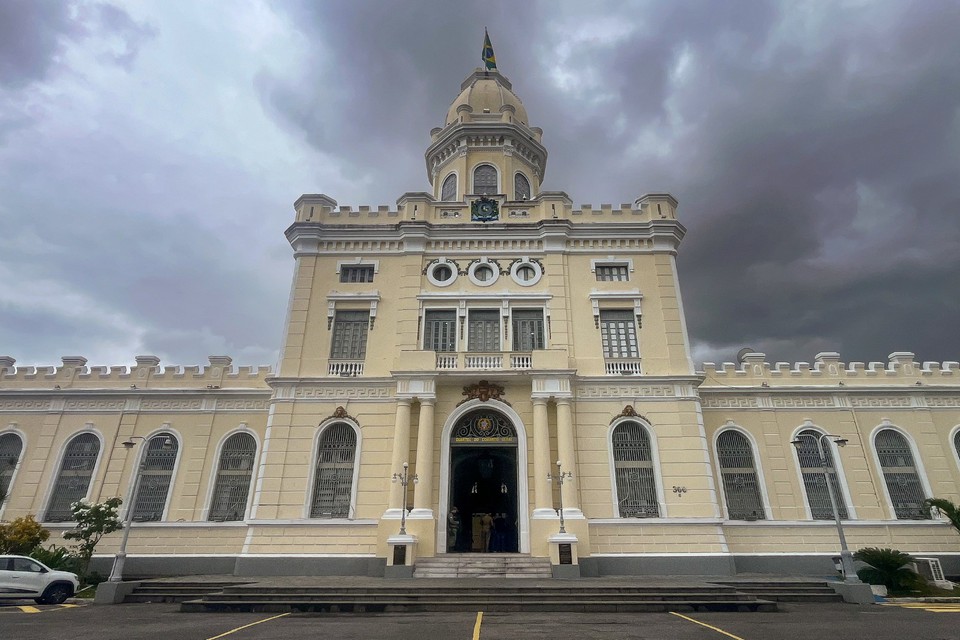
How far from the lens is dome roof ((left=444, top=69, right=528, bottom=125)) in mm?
26625

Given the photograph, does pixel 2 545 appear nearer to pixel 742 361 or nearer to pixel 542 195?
pixel 542 195

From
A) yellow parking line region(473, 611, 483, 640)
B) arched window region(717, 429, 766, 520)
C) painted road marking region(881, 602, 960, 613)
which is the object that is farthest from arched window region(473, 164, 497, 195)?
painted road marking region(881, 602, 960, 613)

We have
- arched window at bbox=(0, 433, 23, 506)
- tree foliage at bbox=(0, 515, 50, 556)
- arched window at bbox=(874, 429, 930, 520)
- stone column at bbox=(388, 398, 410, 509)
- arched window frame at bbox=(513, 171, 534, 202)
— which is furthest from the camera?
arched window frame at bbox=(513, 171, 534, 202)

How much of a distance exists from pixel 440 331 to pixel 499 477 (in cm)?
606

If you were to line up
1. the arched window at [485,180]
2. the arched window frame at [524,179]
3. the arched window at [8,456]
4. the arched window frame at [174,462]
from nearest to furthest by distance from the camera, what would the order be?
1. the arched window frame at [174,462]
2. the arched window at [8,456]
3. the arched window at [485,180]
4. the arched window frame at [524,179]

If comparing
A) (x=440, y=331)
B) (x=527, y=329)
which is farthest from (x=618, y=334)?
(x=440, y=331)

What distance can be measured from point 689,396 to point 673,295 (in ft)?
13.3

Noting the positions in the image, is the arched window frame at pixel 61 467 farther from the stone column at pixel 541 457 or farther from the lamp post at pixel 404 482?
the stone column at pixel 541 457

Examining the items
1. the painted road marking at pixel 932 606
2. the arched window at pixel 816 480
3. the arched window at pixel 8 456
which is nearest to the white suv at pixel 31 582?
the arched window at pixel 8 456

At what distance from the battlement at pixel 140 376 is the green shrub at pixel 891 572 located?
69.8ft

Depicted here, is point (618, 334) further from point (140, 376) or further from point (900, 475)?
point (140, 376)

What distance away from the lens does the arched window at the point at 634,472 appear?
1714 centimetres

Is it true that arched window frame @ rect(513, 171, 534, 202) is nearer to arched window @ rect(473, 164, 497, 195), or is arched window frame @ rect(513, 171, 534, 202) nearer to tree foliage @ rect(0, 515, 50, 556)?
arched window @ rect(473, 164, 497, 195)

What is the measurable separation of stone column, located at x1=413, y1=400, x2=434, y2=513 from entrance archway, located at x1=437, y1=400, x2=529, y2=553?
0.67 m
